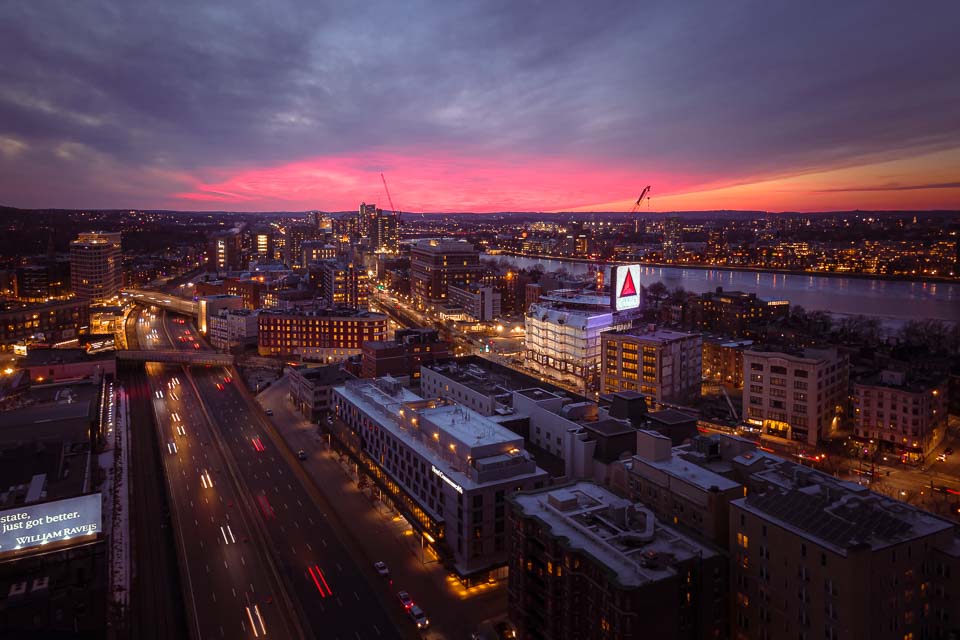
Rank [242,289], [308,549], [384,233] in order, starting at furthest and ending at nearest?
1. [384,233]
2. [242,289]
3. [308,549]

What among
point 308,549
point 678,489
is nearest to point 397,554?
point 308,549

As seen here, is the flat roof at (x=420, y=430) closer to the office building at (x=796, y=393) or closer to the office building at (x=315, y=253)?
the office building at (x=796, y=393)

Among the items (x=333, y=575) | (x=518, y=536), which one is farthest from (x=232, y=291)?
(x=518, y=536)

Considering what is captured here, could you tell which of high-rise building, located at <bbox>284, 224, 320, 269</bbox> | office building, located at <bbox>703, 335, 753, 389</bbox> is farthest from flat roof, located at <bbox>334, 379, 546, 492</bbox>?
high-rise building, located at <bbox>284, 224, 320, 269</bbox>

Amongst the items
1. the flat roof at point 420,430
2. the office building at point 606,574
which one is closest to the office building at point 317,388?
the flat roof at point 420,430

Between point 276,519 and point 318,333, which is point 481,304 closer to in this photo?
point 318,333

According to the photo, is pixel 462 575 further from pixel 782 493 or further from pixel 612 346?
pixel 612 346
